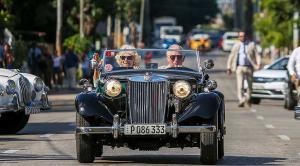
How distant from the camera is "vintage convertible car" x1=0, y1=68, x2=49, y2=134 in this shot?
1855cm

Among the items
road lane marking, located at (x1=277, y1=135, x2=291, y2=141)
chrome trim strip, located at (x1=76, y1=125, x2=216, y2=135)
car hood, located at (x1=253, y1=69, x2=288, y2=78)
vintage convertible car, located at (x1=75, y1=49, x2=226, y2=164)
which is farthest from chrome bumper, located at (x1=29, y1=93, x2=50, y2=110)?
car hood, located at (x1=253, y1=69, x2=288, y2=78)

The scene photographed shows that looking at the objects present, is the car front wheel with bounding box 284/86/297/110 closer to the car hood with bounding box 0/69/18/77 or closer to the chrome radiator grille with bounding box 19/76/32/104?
the chrome radiator grille with bounding box 19/76/32/104

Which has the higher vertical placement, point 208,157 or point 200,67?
point 200,67

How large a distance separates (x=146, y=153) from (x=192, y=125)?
2.34 metres

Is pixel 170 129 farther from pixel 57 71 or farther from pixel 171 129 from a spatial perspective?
pixel 57 71

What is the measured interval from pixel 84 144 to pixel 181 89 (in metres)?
1.36

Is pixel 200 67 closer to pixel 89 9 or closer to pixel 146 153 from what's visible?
pixel 146 153

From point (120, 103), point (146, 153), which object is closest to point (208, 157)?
point (120, 103)

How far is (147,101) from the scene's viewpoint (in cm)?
1368

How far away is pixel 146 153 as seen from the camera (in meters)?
15.9

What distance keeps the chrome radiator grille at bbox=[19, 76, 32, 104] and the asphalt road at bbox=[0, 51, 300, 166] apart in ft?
2.08

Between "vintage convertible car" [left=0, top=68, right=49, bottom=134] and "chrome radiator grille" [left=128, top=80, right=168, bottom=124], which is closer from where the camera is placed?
"chrome radiator grille" [left=128, top=80, right=168, bottom=124]

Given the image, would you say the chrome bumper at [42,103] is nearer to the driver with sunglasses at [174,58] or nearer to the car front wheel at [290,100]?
the driver with sunglasses at [174,58]

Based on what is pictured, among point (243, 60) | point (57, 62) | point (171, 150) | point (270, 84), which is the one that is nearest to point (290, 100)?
point (243, 60)
